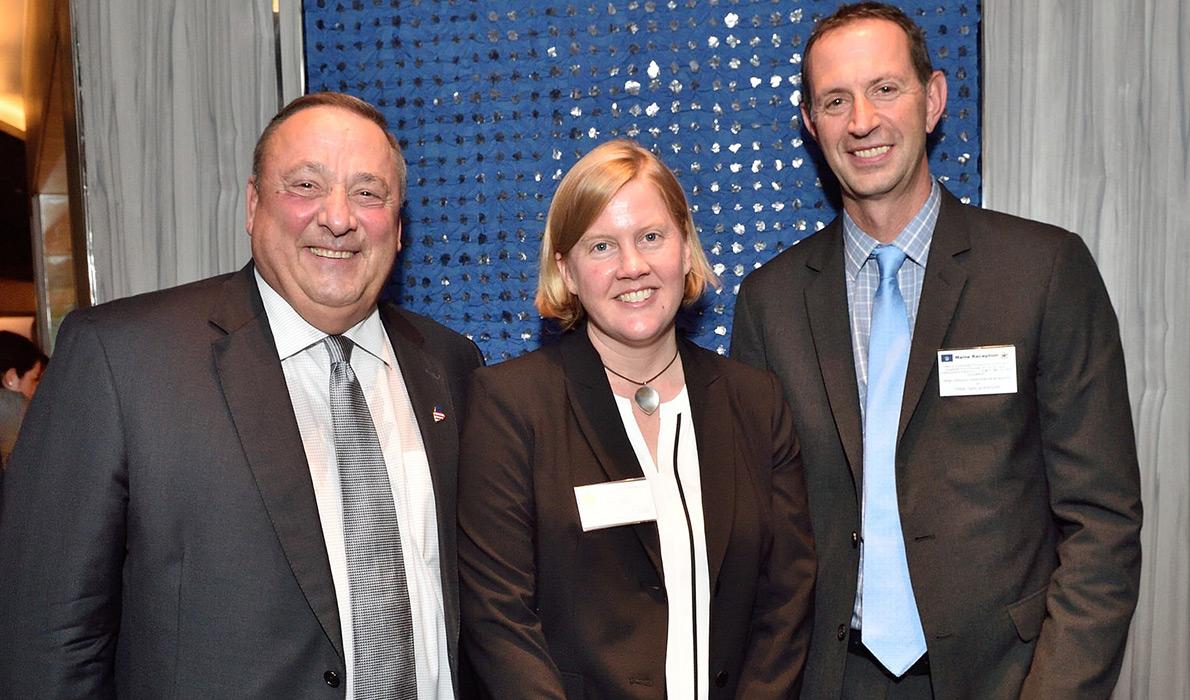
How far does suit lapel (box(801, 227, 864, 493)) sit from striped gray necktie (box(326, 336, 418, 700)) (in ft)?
3.24

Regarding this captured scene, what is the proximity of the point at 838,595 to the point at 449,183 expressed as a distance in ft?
5.22

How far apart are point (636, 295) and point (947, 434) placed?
733 mm

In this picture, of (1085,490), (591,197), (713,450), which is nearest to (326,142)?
(591,197)

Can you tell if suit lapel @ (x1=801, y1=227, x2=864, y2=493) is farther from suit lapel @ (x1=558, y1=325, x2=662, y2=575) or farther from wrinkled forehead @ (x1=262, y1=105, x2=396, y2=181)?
wrinkled forehead @ (x1=262, y1=105, x2=396, y2=181)

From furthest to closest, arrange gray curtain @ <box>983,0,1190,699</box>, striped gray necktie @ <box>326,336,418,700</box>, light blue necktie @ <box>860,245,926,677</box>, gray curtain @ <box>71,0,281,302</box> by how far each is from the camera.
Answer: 1. gray curtain @ <box>71,0,281,302</box>
2. gray curtain @ <box>983,0,1190,699</box>
3. light blue necktie @ <box>860,245,926,677</box>
4. striped gray necktie @ <box>326,336,418,700</box>

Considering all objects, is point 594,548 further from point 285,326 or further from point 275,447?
point 285,326

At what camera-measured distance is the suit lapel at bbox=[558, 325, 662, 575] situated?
1.88 m

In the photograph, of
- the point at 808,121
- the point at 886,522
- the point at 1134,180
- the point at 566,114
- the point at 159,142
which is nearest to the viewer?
the point at 886,522

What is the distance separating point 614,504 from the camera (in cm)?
187

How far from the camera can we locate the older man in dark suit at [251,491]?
173 cm

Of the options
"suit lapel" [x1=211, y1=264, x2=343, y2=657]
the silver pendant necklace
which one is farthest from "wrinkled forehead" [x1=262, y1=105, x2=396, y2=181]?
the silver pendant necklace

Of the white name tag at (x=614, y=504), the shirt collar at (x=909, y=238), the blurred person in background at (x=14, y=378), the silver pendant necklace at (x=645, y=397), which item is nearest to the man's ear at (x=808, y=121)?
the shirt collar at (x=909, y=238)

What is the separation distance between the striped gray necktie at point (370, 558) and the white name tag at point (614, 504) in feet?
1.29

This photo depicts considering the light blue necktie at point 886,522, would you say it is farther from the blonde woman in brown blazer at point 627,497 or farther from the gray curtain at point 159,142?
the gray curtain at point 159,142
